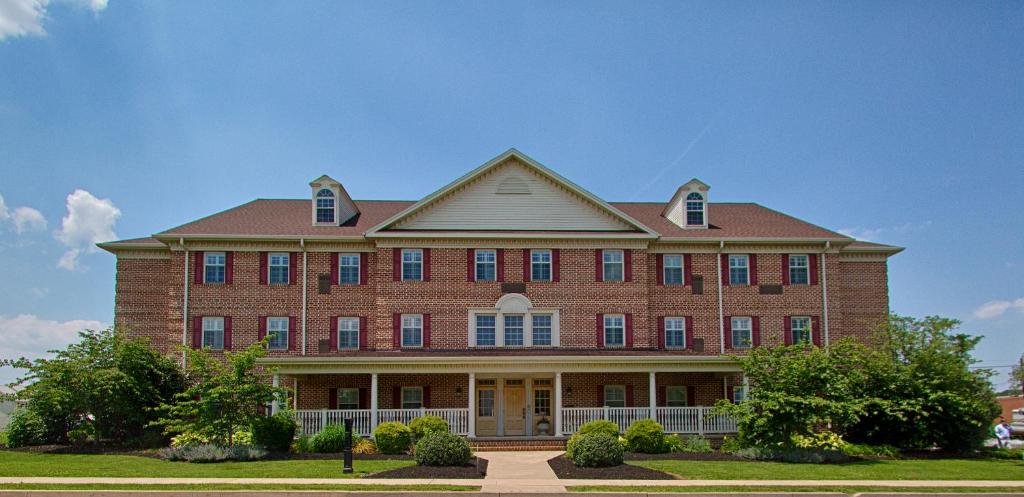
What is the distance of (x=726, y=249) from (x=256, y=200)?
19.5m

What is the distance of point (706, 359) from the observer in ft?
94.1

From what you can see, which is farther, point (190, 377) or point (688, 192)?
point (688, 192)

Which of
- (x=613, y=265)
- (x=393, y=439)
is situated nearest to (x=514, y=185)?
(x=613, y=265)

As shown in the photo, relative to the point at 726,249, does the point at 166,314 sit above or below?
below

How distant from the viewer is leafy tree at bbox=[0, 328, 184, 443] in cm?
2561

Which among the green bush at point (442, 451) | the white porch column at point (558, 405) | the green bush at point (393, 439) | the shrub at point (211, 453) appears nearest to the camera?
the green bush at point (442, 451)

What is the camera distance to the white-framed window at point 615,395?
31.5 m

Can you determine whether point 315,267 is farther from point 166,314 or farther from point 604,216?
point 604,216

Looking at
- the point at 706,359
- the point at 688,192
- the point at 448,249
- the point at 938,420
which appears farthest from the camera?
the point at 688,192

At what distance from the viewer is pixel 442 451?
20844 mm

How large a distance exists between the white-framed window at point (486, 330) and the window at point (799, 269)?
11895 millimetres

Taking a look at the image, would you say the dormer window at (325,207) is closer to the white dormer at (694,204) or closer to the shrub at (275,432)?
the shrub at (275,432)

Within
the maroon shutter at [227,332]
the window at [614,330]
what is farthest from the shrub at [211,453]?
the window at [614,330]

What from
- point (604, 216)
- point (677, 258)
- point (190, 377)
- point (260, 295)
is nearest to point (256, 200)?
point (260, 295)
